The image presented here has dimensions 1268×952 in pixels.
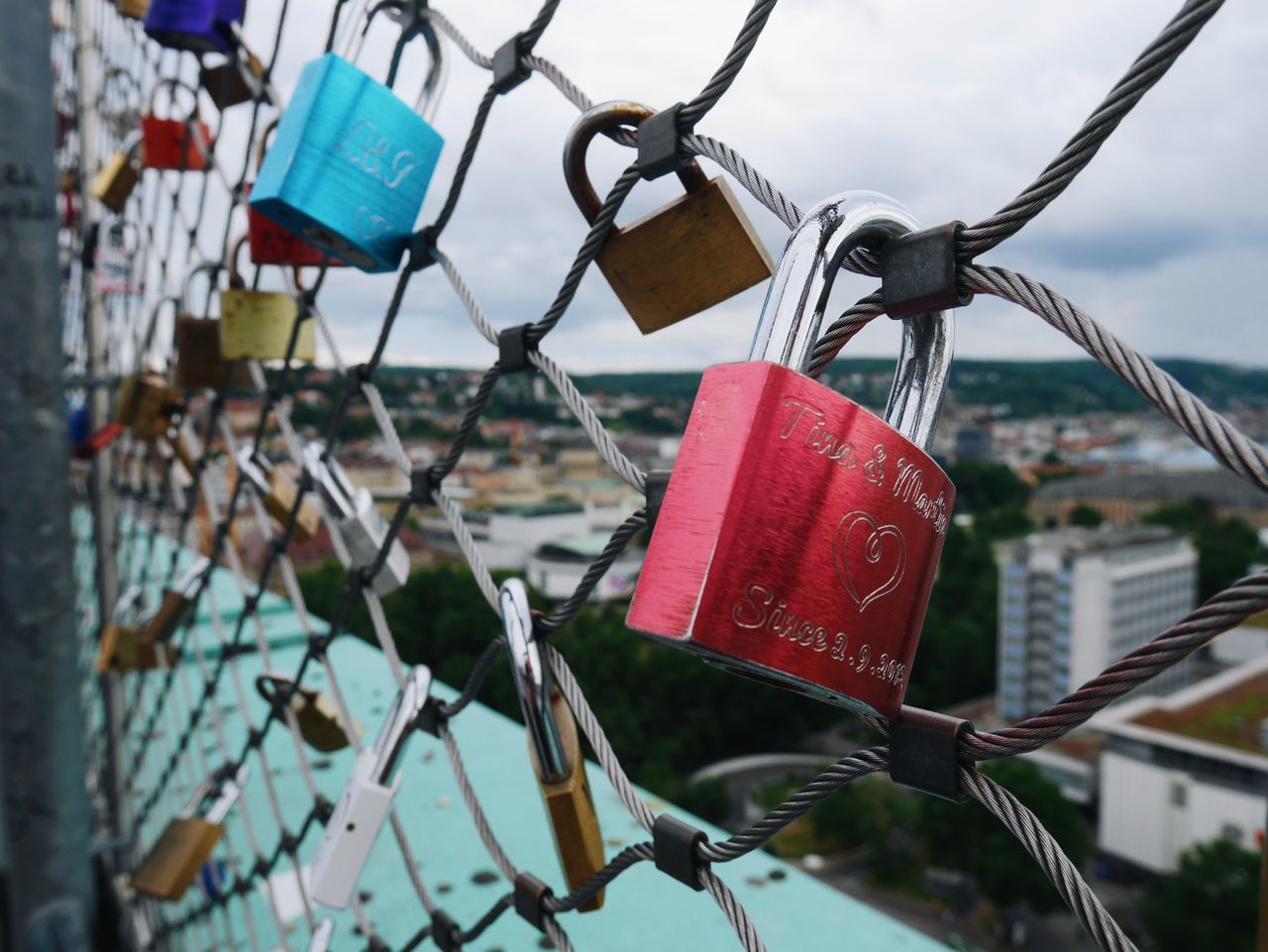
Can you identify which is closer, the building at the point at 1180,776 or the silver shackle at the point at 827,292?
the silver shackle at the point at 827,292

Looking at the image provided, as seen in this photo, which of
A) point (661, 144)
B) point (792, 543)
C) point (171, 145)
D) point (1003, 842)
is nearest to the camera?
point (792, 543)

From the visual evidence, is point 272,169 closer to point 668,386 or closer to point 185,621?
point 185,621

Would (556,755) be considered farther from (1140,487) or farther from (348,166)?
(1140,487)

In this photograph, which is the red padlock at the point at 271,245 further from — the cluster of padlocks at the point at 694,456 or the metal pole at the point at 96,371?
the metal pole at the point at 96,371

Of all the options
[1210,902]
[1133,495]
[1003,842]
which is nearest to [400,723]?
[1003,842]

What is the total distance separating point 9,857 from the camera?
844mm

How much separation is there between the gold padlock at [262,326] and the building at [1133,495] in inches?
1026

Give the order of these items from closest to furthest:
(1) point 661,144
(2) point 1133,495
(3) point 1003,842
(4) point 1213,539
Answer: (1) point 661,144 < (3) point 1003,842 < (4) point 1213,539 < (2) point 1133,495

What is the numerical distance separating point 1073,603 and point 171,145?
21.5 m

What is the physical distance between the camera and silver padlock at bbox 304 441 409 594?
0.60 m

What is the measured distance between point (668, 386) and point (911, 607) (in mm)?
2738

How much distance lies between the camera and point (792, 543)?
0.81 feet

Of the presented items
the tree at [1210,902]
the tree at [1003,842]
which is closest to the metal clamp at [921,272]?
the tree at [1003,842]

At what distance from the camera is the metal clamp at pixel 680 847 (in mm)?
371
